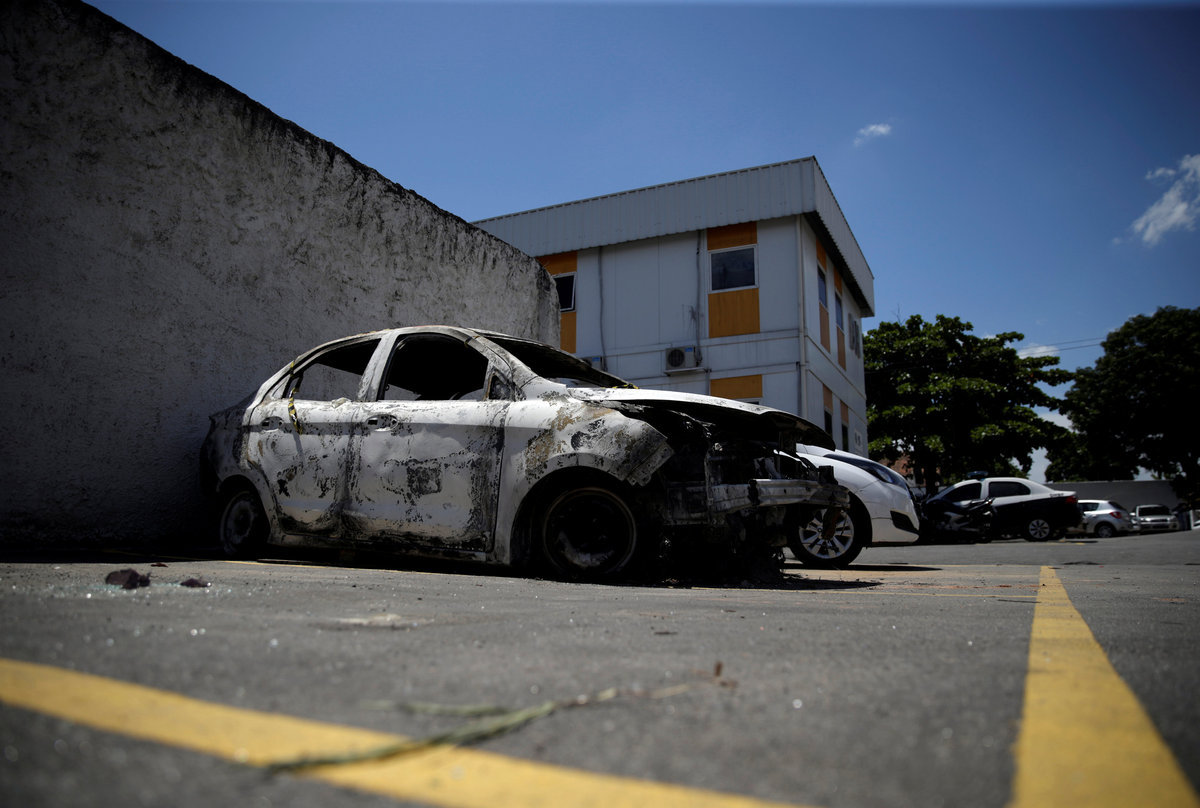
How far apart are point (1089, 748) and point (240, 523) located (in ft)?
18.2

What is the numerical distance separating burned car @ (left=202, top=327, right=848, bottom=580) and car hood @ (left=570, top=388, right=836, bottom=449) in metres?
0.01

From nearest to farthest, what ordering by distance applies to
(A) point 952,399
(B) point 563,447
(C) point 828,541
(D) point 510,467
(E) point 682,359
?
(B) point 563,447 → (D) point 510,467 → (C) point 828,541 → (E) point 682,359 → (A) point 952,399

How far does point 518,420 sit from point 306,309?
428 centimetres

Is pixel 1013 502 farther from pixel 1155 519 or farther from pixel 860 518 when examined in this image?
pixel 1155 519

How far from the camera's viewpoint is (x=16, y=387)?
18.1 feet

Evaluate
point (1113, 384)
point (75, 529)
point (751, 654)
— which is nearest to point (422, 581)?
point (751, 654)

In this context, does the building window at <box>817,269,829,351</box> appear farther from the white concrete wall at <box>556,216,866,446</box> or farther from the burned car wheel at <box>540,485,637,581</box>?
the burned car wheel at <box>540,485,637,581</box>

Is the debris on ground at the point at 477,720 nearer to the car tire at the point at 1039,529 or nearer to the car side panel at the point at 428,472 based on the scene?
the car side panel at the point at 428,472

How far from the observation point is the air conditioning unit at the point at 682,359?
A: 18.2 meters

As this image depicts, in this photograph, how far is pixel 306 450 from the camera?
17.1ft

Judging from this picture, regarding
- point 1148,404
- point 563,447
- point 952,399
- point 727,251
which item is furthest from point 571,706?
point 1148,404

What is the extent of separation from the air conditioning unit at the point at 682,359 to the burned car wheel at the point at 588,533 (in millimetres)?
13989

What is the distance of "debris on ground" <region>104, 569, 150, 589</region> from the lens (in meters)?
3.05

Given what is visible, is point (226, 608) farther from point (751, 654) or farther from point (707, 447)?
point (707, 447)
